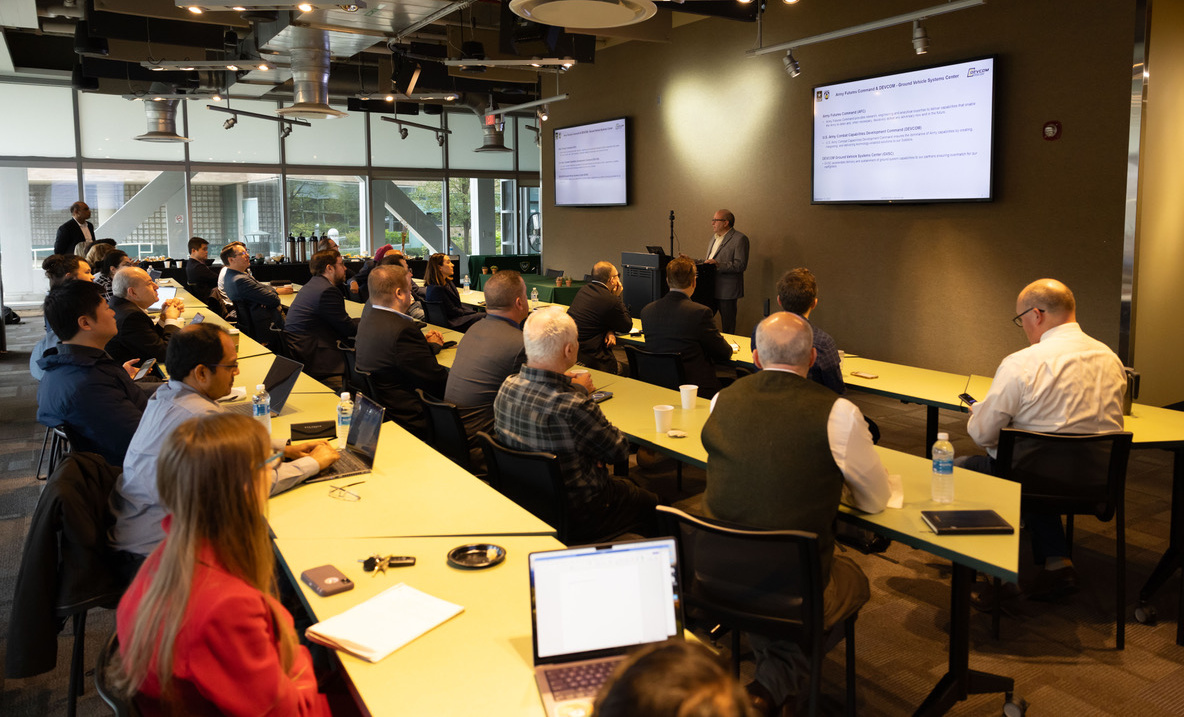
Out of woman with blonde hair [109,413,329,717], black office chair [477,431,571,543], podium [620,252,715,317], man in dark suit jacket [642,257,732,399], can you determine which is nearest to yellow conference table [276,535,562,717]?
woman with blonde hair [109,413,329,717]

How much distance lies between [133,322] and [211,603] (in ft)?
13.9

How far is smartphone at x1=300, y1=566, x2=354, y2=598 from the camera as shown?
203cm

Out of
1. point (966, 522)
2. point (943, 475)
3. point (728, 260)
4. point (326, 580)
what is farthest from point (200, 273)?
point (966, 522)

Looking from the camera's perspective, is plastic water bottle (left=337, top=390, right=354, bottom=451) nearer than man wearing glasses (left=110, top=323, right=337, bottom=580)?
No

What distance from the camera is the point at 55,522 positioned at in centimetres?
234

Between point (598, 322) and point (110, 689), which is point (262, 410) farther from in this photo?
point (598, 322)

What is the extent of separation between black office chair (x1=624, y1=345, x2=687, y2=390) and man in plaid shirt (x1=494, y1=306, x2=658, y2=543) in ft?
6.00

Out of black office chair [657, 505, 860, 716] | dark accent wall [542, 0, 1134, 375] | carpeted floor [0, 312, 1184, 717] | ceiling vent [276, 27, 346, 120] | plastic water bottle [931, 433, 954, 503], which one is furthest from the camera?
ceiling vent [276, 27, 346, 120]

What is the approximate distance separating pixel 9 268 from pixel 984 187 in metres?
14.9

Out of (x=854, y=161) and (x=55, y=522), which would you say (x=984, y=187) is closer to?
(x=854, y=161)

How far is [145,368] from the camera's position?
477cm

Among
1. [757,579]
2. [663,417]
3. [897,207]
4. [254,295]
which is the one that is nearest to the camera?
[757,579]

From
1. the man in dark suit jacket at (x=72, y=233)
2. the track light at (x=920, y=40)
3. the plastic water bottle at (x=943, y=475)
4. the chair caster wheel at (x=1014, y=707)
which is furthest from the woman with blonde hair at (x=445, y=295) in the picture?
the chair caster wheel at (x=1014, y=707)

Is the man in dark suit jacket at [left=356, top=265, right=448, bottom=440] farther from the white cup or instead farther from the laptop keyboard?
the laptop keyboard
